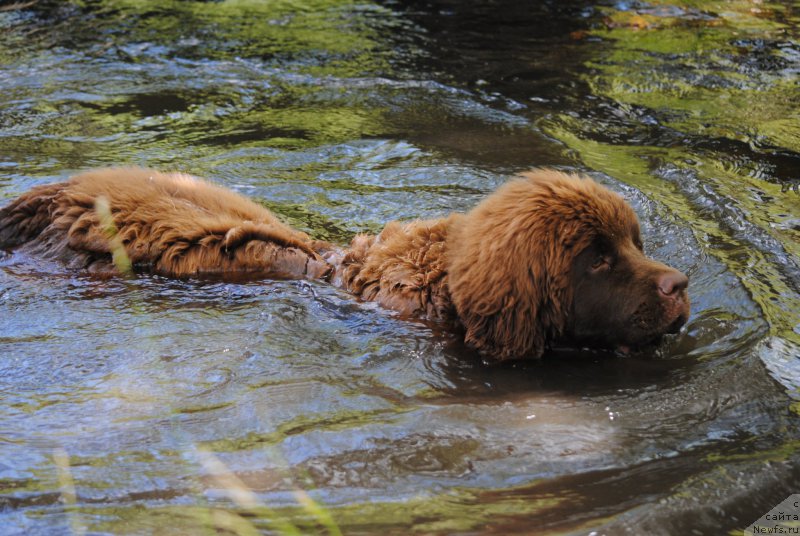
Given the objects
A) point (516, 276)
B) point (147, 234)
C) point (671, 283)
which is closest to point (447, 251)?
point (516, 276)

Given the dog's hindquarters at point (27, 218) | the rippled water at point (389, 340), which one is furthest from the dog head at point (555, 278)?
the dog's hindquarters at point (27, 218)

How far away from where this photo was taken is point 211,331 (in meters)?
5.09

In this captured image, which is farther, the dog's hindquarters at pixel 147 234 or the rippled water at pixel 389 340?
the dog's hindquarters at pixel 147 234

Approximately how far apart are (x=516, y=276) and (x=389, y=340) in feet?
2.69

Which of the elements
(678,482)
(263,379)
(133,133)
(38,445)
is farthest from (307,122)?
(678,482)

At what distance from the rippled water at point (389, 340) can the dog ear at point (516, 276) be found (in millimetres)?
189

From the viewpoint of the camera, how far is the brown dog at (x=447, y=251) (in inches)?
186

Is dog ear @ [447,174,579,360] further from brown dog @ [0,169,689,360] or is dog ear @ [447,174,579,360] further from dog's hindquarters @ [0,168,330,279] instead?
dog's hindquarters @ [0,168,330,279]

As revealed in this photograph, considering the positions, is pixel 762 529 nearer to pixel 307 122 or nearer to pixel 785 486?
pixel 785 486

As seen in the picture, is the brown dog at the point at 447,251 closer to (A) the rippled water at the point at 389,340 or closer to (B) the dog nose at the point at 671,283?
(B) the dog nose at the point at 671,283

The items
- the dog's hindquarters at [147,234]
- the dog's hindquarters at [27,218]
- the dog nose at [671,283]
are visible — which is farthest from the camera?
the dog's hindquarters at [27,218]

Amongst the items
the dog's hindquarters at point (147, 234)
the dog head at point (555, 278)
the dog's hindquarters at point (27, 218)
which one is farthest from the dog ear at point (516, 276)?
the dog's hindquarters at point (27, 218)

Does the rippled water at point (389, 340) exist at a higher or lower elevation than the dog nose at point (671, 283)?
lower

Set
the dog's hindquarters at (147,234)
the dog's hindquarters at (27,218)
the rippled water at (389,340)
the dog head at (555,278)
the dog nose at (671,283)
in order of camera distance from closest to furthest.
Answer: the rippled water at (389,340)
the dog nose at (671,283)
the dog head at (555,278)
the dog's hindquarters at (147,234)
the dog's hindquarters at (27,218)
